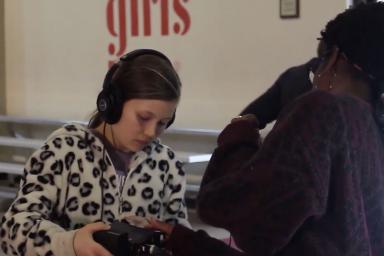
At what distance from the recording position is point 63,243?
1229 millimetres

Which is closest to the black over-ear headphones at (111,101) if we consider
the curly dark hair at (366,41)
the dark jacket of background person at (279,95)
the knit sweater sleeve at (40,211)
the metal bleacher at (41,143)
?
the knit sweater sleeve at (40,211)

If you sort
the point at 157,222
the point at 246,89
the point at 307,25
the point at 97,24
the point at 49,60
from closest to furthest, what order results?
1. the point at 157,222
2. the point at 307,25
3. the point at 246,89
4. the point at 97,24
5. the point at 49,60

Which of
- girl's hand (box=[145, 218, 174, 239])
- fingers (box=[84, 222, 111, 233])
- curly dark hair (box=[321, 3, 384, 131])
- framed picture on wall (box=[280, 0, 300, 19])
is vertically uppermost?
framed picture on wall (box=[280, 0, 300, 19])

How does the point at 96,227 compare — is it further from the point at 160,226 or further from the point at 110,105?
the point at 110,105

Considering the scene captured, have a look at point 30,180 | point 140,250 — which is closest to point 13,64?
point 30,180

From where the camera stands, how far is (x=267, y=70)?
2.98 metres

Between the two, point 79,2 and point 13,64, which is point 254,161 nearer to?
point 79,2

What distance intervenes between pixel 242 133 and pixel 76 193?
47cm

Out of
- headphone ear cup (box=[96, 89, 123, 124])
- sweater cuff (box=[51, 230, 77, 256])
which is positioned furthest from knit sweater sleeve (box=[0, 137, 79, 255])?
headphone ear cup (box=[96, 89, 123, 124])

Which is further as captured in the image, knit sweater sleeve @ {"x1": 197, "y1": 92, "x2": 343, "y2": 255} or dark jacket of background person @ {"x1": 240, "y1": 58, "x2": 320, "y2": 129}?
dark jacket of background person @ {"x1": 240, "y1": 58, "x2": 320, "y2": 129}

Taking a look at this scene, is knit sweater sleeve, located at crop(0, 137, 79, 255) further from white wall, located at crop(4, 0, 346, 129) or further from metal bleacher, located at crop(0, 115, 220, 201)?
white wall, located at crop(4, 0, 346, 129)

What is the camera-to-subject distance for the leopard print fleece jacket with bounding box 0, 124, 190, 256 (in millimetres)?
1274

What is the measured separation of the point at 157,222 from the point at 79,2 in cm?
266

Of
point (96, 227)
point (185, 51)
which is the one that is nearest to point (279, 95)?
point (185, 51)
